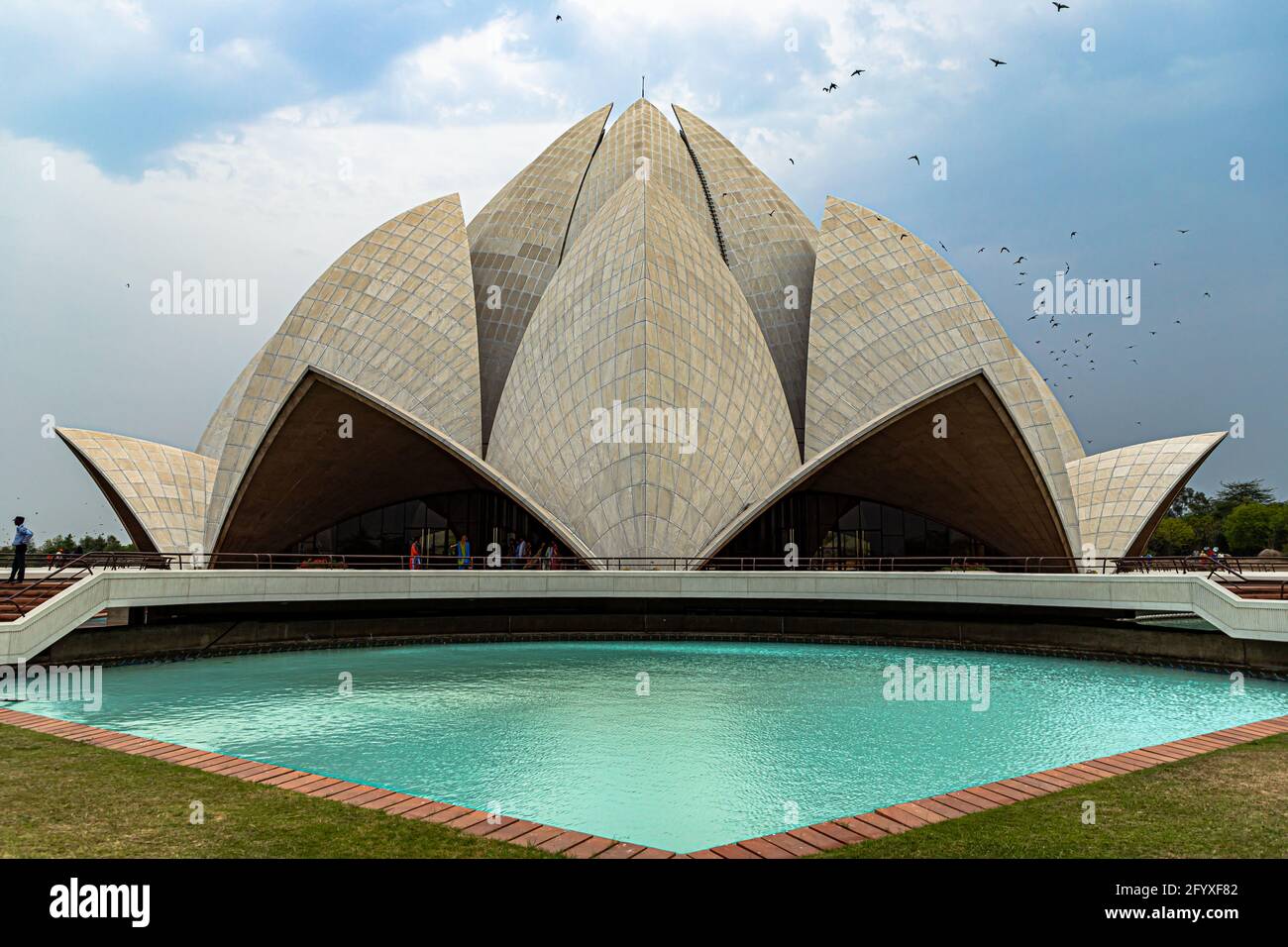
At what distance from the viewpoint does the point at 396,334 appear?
1072 inches

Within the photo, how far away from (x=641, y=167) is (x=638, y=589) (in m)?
21.9

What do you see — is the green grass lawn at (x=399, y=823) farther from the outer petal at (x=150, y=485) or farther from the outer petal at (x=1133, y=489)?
the outer petal at (x=1133, y=489)

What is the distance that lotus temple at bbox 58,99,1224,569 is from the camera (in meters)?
21.8

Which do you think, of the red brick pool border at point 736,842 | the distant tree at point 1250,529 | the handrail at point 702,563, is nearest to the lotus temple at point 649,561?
the red brick pool border at point 736,842

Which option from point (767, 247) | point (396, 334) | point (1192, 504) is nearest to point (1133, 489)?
point (767, 247)

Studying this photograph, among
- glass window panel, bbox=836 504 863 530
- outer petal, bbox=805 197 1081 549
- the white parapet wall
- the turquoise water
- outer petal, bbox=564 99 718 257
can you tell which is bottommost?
the turquoise water

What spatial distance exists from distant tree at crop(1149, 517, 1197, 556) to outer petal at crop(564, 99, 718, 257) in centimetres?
6259

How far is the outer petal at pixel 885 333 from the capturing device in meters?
26.8

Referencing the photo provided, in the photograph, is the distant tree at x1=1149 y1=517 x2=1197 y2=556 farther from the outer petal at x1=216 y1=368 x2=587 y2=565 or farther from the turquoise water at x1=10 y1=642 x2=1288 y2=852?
the turquoise water at x1=10 y1=642 x2=1288 y2=852

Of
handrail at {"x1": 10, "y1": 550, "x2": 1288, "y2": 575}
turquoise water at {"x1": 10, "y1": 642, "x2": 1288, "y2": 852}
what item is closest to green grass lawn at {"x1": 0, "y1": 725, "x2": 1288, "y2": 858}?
turquoise water at {"x1": 10, "y1": 642, "x2": 1288, "y2": 852}

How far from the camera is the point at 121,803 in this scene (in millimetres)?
4586

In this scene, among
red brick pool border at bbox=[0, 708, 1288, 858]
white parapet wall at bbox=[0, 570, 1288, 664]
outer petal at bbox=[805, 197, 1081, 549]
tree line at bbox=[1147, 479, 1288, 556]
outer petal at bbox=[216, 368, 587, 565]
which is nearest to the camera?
red brick pool border at bbox=[0, 708, 1288, 858]

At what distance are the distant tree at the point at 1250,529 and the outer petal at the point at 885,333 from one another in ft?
200
